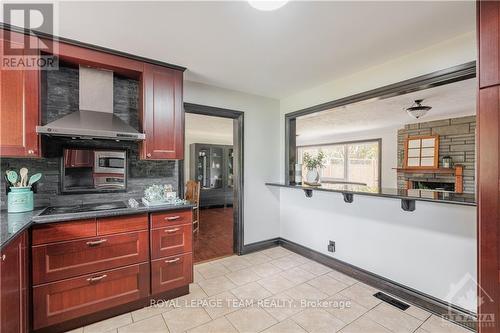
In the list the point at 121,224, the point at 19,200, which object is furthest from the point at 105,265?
the point at 19,200

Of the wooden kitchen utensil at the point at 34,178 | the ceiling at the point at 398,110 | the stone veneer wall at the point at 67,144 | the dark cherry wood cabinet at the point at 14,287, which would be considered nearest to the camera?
the dark cherry wood cabinet at the point at 14,287

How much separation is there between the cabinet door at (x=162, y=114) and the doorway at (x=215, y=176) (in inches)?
16.6

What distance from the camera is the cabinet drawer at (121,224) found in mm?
2021

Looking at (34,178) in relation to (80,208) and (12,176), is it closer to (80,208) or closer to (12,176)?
(12,176)

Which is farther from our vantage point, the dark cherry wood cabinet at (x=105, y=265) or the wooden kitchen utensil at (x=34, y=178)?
the wooden kitchen utensil at (x=34, y=178)

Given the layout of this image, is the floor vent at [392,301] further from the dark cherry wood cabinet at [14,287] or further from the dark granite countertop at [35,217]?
the dark cherry wood cabinet at [14,287]

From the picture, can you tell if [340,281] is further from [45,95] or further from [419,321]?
[45,95]

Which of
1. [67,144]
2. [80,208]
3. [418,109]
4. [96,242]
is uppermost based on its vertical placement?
[418,109]

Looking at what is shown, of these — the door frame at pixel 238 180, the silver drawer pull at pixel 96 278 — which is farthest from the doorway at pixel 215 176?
the silver drawer pull at pixel 96 278

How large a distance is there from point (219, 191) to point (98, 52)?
5290 millimetres

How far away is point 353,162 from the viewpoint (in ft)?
25.2

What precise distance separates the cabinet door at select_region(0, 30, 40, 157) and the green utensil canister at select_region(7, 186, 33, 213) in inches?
11.9

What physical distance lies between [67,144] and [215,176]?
4.92m

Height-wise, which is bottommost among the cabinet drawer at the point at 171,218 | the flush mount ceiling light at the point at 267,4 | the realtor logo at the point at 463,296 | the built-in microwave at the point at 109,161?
the realtor logo at the point at 463,296
